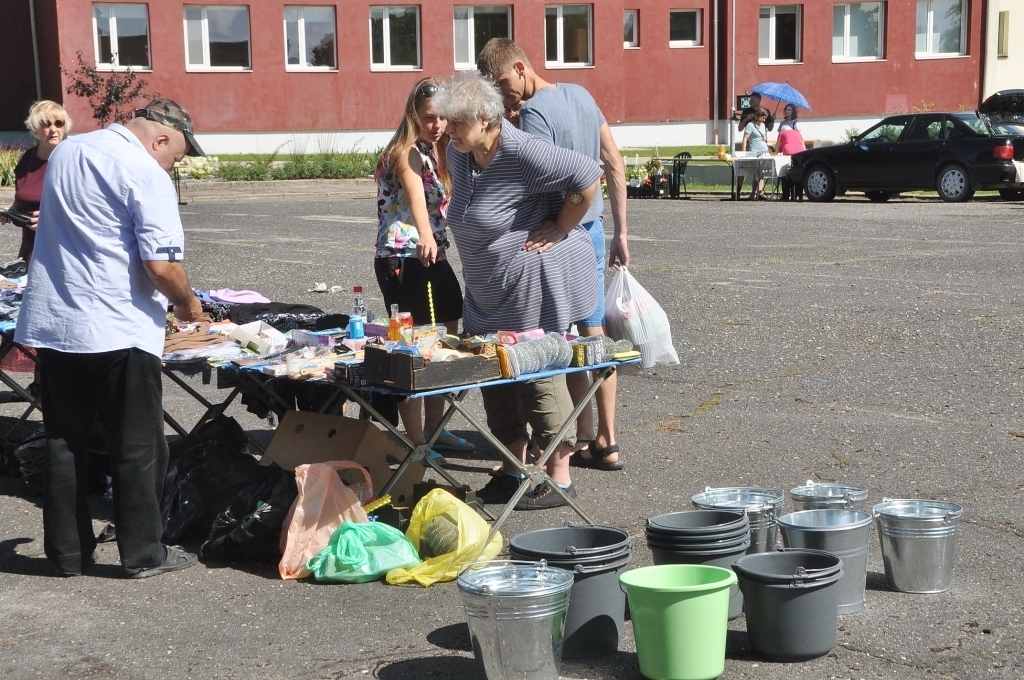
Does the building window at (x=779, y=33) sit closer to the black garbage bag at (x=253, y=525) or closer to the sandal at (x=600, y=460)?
the sandal at (x=600, y=460)

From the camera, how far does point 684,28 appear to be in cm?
3591

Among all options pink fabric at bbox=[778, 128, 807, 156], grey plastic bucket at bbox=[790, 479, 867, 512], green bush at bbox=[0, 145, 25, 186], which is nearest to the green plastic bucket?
grey plastic bucket at bbox=[790, 479, 867, 512]

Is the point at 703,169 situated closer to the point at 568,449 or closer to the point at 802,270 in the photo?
the point at 802,270

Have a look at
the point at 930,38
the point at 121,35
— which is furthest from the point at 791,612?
the point at 930,38

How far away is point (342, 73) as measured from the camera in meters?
32.0

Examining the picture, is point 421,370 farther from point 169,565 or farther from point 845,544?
point 845,544

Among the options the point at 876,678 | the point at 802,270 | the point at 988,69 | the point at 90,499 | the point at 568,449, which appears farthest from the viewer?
the point at 988,69

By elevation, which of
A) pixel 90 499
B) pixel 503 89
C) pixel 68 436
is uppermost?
pixel 503 89

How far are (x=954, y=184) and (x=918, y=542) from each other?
715 inches

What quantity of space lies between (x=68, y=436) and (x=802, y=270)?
935cm

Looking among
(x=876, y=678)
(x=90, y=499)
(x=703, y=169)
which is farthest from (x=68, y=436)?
(x=703, y=169)

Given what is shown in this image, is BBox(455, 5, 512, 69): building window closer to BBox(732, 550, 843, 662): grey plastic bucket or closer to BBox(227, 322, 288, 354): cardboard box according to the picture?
BBox(227, 322, 288, 354): cardboard box

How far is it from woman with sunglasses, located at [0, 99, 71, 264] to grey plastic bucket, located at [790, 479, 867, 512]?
4798mm

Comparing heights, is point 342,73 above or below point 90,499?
above
